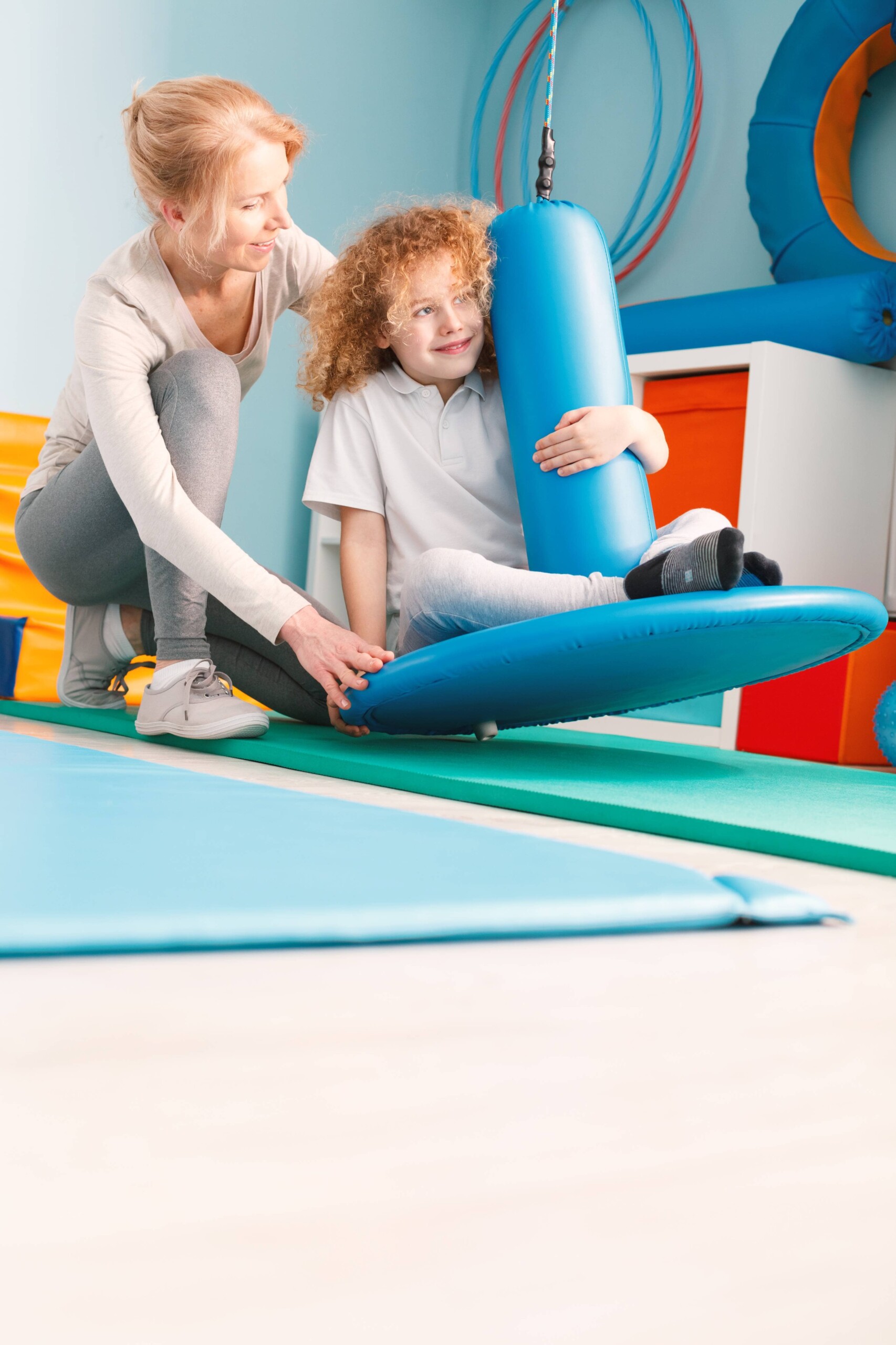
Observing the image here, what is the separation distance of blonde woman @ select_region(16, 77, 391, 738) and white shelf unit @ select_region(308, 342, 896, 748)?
0.98m

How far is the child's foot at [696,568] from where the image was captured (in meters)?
1.18

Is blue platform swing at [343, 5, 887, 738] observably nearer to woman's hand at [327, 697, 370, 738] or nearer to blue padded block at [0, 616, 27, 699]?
woman's hand at [327, 697, 370, 738]

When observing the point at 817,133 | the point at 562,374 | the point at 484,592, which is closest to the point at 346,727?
the point at 484,592

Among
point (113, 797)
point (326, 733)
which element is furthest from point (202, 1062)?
point (326, 733)

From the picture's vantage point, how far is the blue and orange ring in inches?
100

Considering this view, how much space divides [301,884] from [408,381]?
1130mm

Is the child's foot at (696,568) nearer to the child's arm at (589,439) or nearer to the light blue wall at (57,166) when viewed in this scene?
the child's arm at (589,439)

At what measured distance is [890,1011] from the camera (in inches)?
21.2

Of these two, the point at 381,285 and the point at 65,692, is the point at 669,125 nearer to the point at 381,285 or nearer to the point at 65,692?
the point at 381,285

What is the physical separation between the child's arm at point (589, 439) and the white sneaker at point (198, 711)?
482 millimetres

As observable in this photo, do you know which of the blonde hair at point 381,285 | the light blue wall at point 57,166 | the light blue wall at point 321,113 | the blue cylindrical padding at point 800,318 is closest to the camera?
the blonde hair at point 381,285

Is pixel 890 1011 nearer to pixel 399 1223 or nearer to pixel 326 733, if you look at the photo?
pixel 399 1223

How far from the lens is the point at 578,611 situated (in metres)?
1.20

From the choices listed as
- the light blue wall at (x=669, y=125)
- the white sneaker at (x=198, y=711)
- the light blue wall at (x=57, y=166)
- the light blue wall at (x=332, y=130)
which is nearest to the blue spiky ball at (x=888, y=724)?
the white sneaker at (x=198, y=711)
